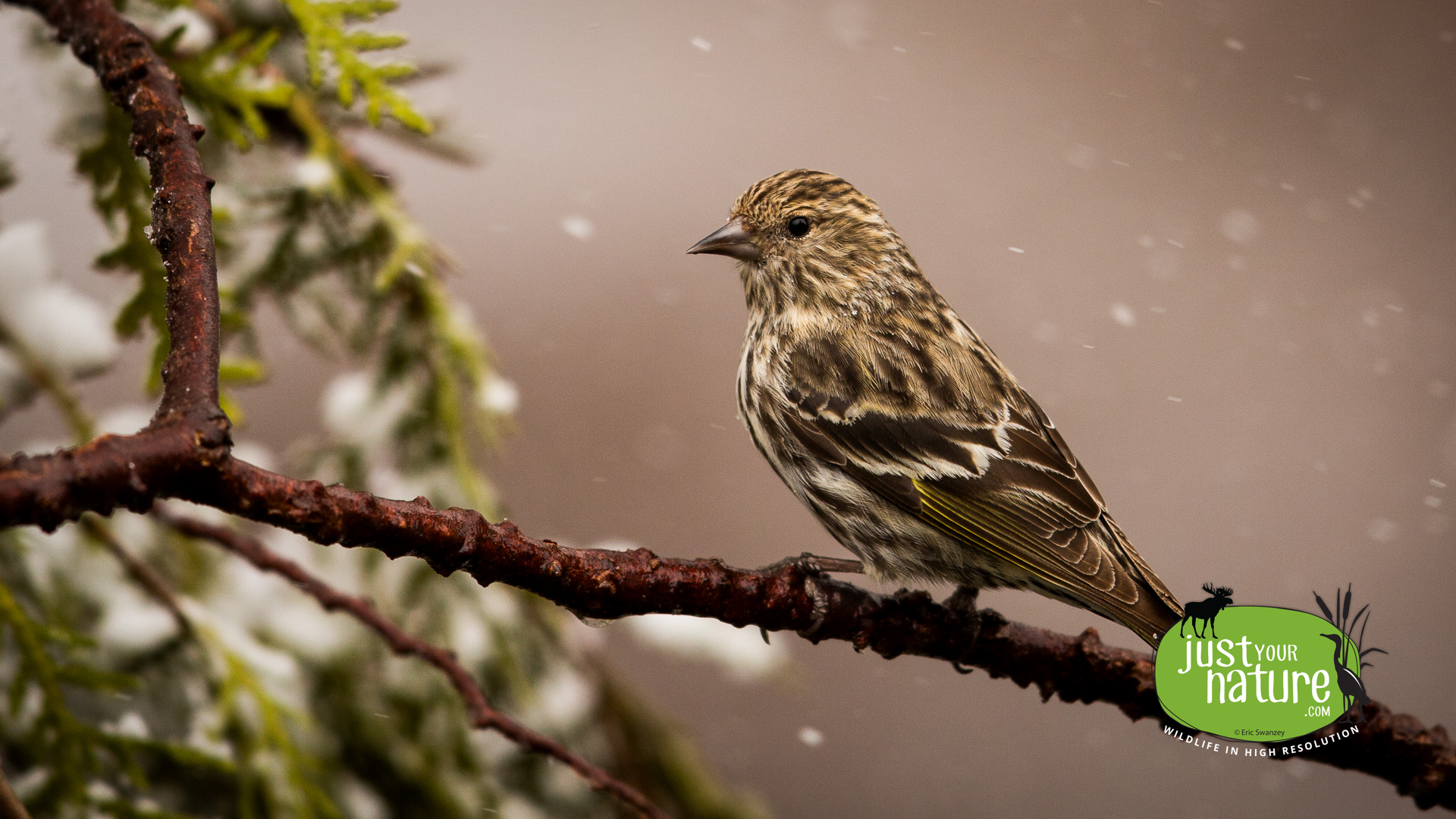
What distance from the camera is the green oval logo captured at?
1788 mm

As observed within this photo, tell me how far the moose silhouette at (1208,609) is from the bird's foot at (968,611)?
1.29ft

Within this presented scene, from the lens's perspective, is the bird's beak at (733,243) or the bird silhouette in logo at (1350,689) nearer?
the bird silhouette in logo at (1350,689)

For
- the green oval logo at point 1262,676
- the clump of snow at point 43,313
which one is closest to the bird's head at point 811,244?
the green oval logo at point 1262,676

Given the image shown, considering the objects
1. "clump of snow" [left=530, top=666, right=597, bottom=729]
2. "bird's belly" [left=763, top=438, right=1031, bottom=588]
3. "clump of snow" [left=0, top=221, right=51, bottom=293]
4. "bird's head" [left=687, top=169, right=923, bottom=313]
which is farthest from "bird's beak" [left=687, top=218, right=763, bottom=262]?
"clump of snow" [left=0, top=221, right=51, bottom=293]

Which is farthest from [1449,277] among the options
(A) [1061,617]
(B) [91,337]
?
(B) [91,337]

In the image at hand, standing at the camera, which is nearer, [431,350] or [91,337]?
[91,337]

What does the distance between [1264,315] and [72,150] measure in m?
6.63

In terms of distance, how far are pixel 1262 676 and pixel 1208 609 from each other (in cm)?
19

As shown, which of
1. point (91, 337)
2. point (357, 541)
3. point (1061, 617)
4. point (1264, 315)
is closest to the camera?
point (357, 541)

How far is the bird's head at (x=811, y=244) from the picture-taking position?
288cm

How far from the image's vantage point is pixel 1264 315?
6.89m

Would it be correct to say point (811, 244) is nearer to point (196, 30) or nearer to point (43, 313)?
point (196, 30)

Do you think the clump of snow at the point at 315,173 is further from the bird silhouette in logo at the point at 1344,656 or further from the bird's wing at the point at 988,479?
the bird silhouette in logo at the point at 1344,656

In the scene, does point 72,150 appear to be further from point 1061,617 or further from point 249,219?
point 1061,617
